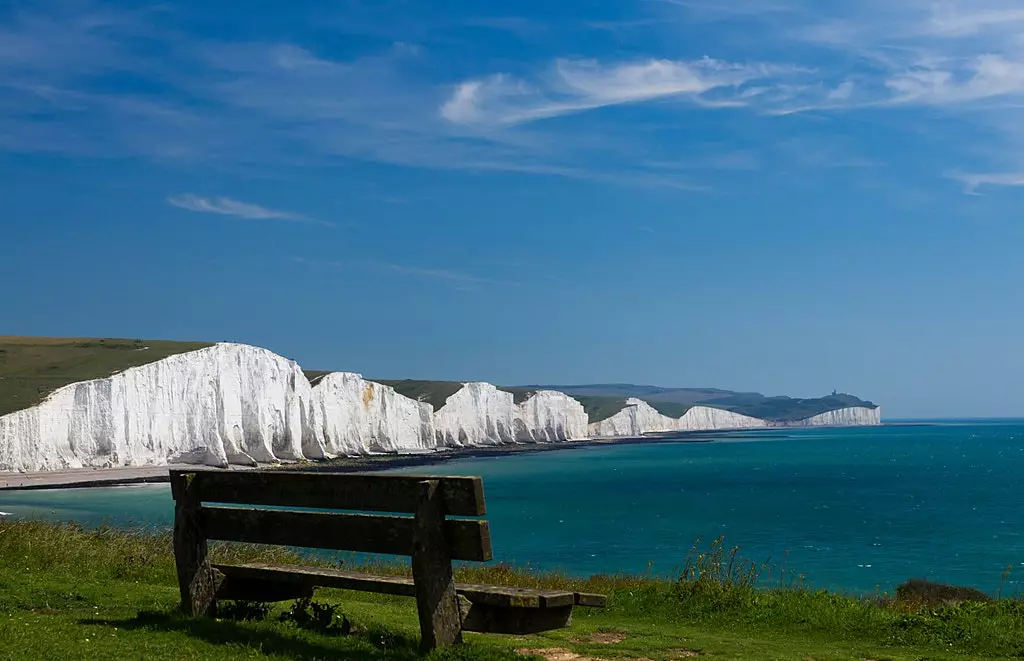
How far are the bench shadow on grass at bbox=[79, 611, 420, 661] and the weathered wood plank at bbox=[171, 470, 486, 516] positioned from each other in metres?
1.06

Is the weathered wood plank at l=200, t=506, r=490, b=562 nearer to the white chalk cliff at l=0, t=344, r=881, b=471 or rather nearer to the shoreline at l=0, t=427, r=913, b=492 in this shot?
the shoreline at l=0, t=427, r=913, b=492

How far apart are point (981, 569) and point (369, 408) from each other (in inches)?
3246

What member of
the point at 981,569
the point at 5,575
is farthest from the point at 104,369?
the point at 5,575

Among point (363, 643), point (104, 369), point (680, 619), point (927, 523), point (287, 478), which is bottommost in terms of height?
point (927, 523)

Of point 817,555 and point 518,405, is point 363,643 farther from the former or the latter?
point 518,405

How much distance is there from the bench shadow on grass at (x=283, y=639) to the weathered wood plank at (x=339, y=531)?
2.43 ft

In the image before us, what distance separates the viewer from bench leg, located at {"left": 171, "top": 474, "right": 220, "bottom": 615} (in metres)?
8.41

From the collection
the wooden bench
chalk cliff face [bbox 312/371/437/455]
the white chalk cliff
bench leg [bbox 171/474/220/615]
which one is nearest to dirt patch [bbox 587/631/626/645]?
the wooden bench

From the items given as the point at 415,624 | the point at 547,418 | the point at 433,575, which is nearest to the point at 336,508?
the point at 433,575

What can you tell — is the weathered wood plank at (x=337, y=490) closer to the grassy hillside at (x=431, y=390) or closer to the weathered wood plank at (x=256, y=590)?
the weathered wood plank at (x=256, y=590)

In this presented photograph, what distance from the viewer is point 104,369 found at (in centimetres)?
7206

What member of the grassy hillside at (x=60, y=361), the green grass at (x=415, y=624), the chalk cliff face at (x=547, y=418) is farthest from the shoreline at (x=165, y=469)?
the chalk cliff face at (x=547, y=418)

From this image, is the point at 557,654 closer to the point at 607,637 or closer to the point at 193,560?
the point at 607,637

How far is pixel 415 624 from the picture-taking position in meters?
10.1
